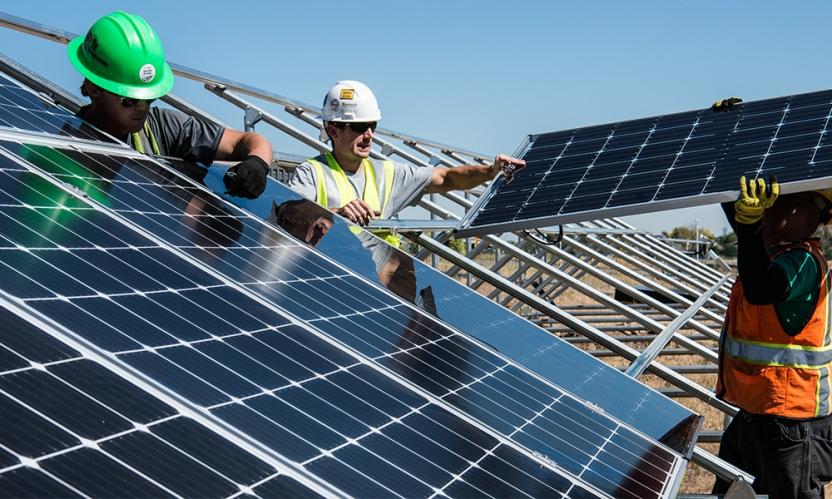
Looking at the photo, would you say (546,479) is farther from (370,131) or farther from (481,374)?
(370,131)

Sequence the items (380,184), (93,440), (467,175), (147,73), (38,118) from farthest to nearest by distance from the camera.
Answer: (467,175) < (380,184) < (147,73) < (38,118) < (93,440)

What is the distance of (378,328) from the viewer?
147 inches

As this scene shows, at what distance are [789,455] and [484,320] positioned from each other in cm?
175

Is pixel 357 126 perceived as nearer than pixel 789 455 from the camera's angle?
No

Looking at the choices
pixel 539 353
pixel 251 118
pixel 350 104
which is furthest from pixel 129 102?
pixel 251 118

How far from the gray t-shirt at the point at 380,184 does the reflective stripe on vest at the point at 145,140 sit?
81 cm

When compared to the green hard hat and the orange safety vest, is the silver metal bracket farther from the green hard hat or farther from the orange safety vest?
the orange safety vest

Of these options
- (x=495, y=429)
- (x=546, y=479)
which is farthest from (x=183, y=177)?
(x=546, y=479)

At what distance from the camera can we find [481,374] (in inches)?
149

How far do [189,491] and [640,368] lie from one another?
3.65 metres

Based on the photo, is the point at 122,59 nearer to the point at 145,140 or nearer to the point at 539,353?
the point at 145,140

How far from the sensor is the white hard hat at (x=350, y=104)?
5453 mm

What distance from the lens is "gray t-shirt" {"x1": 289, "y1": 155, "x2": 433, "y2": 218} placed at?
5.48 metres

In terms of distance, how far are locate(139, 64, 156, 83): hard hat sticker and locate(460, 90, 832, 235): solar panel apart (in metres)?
1.92
